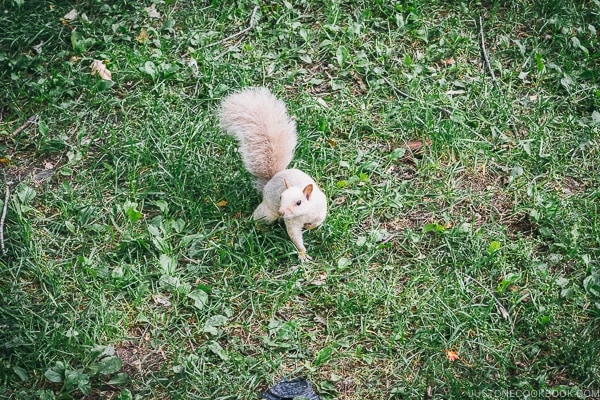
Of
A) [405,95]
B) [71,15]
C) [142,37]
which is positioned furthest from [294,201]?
[71,15]

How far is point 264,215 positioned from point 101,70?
1.56 m

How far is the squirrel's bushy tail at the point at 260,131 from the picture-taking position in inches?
133

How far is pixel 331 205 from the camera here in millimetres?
3596

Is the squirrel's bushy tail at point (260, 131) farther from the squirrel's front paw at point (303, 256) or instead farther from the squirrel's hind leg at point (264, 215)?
the squirrel's front paw at point (303, 256)

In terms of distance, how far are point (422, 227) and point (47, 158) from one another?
6.55ft

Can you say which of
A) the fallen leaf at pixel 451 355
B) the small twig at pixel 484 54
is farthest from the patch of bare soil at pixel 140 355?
the small twig at pixel 484 54

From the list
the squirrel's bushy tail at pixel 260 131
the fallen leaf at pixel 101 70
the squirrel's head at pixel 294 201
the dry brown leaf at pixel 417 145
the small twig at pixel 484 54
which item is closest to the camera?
the squirrel's head at pixel 294 201

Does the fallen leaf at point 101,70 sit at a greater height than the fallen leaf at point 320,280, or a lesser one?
greater

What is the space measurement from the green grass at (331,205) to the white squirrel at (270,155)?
0.14 meters

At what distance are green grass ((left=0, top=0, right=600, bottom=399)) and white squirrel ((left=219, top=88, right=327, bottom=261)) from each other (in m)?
0.14

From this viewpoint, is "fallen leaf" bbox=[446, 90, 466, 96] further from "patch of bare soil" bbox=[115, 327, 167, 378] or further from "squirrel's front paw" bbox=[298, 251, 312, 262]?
"patch of bare soil" bbox=[115, 327, 167, 378]

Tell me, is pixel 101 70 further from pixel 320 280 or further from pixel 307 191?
pixel 320 280

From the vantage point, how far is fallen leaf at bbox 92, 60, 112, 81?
13.8ft

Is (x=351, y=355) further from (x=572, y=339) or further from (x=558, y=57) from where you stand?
(x=558, y=57)
